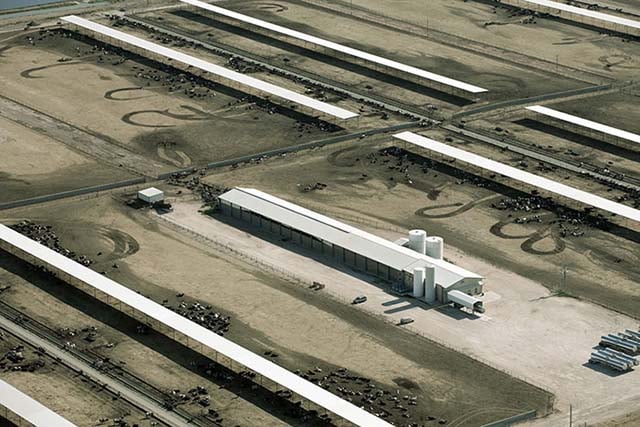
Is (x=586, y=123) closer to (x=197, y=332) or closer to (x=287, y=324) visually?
(x=287, y=324)

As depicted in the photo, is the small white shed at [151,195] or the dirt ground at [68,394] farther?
the small white shed at [151,195]

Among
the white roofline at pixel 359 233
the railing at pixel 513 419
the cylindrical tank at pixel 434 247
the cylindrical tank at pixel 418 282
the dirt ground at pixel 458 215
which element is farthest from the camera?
the cylindrical tank at pixel 434 247

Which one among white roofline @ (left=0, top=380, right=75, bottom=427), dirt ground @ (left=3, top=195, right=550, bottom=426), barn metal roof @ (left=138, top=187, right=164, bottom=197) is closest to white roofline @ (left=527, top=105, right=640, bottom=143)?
barn metal roof @ (left=138, top=187, right=164, bottom=197)

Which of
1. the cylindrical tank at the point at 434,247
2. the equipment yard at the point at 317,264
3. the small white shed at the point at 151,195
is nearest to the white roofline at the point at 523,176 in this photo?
the equipment yard at the point at 317,264

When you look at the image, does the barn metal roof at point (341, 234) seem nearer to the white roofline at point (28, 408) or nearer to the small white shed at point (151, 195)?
the small white shed at point (151, 195)

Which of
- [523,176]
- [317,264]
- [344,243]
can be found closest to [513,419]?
[344,243]

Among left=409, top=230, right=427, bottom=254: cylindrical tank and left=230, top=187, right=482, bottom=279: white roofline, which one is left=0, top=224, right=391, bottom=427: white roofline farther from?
left=409, top=230, right=427, bottom=254: cylindrical tank

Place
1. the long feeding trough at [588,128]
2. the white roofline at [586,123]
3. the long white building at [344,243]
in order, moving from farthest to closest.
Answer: the long feeding trough at [588,128], the white roofline at [586,123], the long white building at [344,243]
